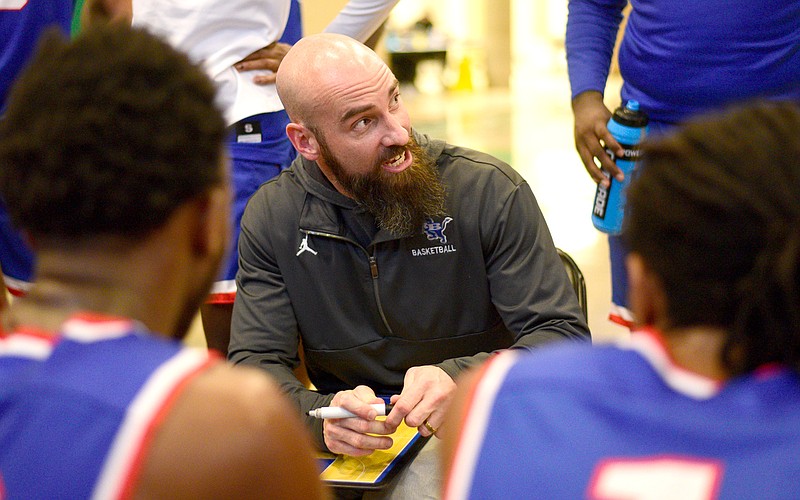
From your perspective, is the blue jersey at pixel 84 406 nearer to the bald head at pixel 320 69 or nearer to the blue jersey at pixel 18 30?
the bald head at pixel 320 69

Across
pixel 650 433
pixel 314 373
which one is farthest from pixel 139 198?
pixel 314 373

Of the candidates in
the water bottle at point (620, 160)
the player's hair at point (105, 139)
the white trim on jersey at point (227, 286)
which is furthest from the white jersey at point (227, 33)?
the player's hair at point (105, 139)

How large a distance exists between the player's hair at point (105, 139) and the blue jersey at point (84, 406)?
0.14 meters

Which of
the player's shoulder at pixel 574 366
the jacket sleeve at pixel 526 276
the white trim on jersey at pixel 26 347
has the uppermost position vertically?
the white trim on jersey at pixel 26 347

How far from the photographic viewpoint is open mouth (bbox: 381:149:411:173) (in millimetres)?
2656

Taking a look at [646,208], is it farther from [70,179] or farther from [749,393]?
[70,179]

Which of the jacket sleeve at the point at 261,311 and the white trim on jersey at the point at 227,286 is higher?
the jacket sleeve at the point at 261,311

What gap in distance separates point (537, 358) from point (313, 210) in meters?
1.54

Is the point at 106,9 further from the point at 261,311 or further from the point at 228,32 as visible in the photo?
the point at 261,311

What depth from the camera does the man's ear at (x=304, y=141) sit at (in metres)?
2.77

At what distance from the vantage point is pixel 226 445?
3.60 feet

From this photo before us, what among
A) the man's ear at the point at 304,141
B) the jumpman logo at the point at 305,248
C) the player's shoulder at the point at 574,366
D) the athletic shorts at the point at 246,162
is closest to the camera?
the player's shoulder at the point at 574,366

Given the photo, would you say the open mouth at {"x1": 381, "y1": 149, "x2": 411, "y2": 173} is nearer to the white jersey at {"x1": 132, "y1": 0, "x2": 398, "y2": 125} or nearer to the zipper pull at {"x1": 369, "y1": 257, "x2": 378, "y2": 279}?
the zipper pull at {"x1": 369, "y1": 257, "x2": 378, "y2": 279}

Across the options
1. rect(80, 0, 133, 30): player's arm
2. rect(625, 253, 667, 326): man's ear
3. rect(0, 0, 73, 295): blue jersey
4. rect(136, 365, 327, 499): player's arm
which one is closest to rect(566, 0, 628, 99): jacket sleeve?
rect(80, 0, 133, 30): player's arm
